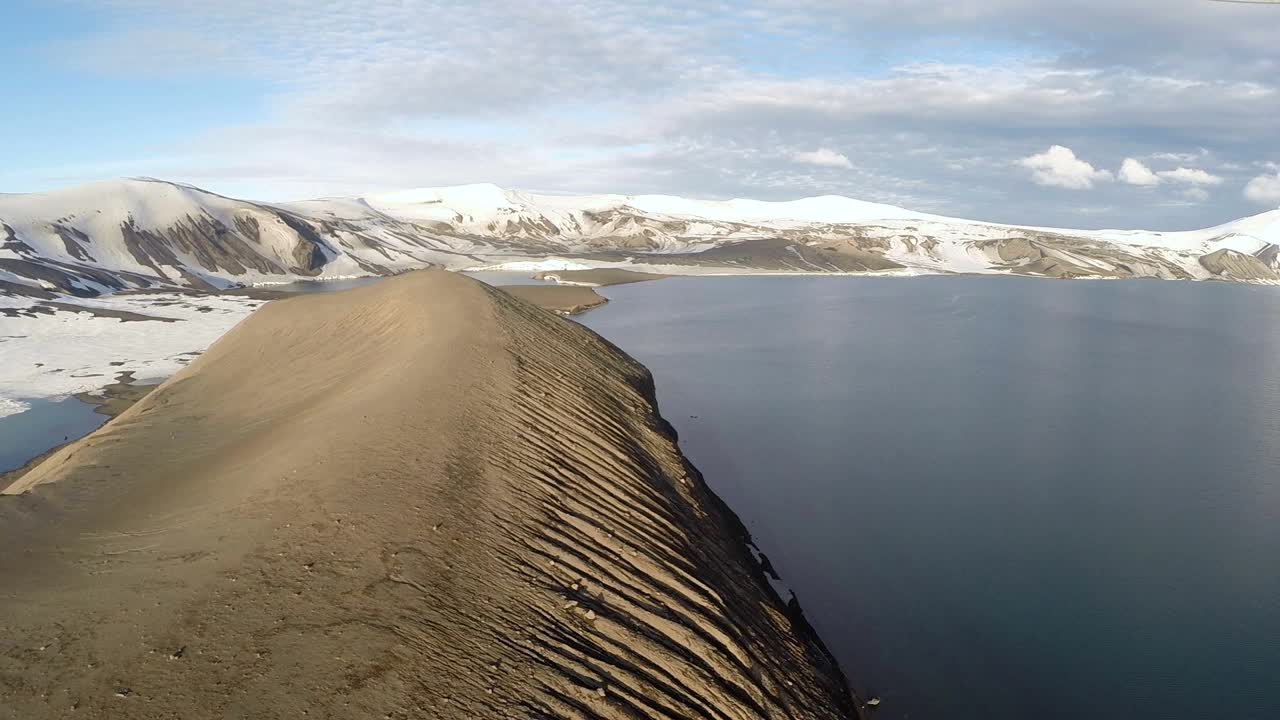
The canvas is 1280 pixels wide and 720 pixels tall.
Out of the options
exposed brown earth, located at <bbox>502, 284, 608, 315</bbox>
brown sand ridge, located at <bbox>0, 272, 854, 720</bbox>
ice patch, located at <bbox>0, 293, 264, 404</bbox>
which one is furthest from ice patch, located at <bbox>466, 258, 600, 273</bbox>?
brown sand ridge, located at <bbox>0, 272, 854, 720</bbox>

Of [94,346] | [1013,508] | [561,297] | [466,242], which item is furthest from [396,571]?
[466,242]

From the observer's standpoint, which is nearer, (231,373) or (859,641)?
(859,641)

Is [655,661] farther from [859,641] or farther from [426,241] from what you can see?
[426,241]

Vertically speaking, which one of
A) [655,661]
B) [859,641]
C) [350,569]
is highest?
[350,569]

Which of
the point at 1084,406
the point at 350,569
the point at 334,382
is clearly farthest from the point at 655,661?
the point at 1084,406

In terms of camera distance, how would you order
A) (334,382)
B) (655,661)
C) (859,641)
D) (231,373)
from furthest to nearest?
(231,373) < (334,382) < (859,641) < (655,661)

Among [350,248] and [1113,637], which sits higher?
[350,248]

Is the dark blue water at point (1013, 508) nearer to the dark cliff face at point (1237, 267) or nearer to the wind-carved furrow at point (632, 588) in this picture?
the wind-carved furrow at point (632, 588)
